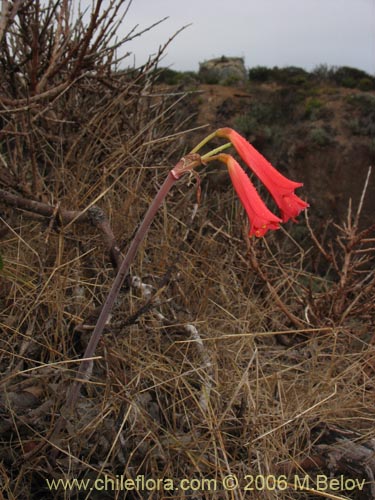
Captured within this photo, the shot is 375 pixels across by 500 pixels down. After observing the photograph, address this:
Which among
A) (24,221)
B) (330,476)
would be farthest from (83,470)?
(24,221)

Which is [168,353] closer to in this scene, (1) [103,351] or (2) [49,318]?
(1) [103,351]

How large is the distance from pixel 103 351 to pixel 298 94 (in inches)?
377

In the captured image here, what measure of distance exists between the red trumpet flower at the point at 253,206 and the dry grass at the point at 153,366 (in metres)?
0.52

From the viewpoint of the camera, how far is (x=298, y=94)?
10.4m

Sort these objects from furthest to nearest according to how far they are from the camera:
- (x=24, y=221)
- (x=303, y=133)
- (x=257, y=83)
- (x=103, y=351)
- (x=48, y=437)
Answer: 1. (x=257, y=83)
2. (x=303, y=133)
3. (x=24, y=221)
4. (x=103, y=351)
5. (x=48, y=437)

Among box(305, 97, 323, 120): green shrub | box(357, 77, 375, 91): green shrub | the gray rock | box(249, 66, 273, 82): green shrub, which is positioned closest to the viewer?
box(305, 97, 323, 120): green shrub

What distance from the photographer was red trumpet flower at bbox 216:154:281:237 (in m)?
1.08

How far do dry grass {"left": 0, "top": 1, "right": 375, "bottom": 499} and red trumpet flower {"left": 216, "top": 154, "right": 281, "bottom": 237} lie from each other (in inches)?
20.7

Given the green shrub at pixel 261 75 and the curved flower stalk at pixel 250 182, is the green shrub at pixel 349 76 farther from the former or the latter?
the curved flower stalk at pixel 250 182

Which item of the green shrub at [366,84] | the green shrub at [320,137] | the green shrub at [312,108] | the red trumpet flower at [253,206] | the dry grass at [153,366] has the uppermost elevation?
the green shrub at [366,84]

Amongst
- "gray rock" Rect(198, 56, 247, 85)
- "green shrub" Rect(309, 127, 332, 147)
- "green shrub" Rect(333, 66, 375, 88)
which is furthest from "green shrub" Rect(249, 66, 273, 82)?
"green shrub" Rect(309, 127, 332, 147)

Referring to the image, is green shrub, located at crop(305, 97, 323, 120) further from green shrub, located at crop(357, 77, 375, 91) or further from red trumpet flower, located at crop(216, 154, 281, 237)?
red trumpet flower, located at crop(216, 154, 281, 237)

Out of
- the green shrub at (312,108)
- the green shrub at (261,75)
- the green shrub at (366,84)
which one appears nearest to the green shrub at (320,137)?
the green shrub at (312,108)

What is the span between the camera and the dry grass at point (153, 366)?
4.87 feet
